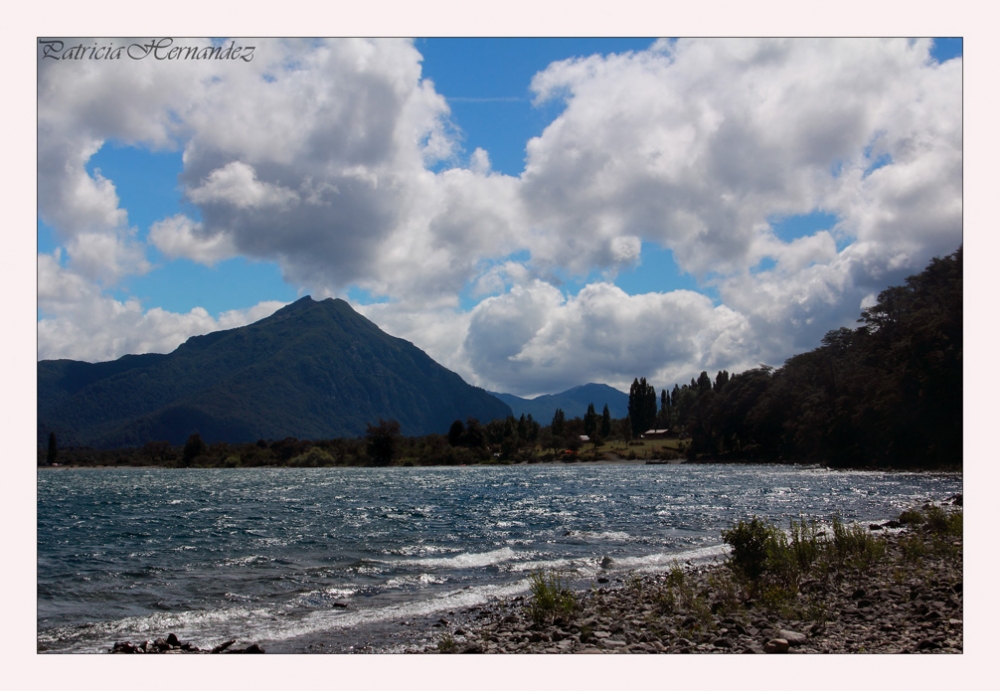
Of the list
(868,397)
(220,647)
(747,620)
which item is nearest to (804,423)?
(868,397)

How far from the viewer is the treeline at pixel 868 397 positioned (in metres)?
34.2

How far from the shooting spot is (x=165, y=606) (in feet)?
53.3

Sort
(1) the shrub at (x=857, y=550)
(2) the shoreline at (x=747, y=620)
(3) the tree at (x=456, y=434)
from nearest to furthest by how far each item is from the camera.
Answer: (2) the shoreline at (x=747, y=620), (1) the shrub at (x=857, y=550), (3) the tree at (x=456, y=434)

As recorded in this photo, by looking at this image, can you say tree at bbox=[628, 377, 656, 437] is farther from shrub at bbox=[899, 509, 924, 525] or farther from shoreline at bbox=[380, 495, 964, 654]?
shoreline at bbox=[380, 495, 964, 654]

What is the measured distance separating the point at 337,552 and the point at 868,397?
5442 cm

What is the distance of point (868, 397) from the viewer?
60375mm

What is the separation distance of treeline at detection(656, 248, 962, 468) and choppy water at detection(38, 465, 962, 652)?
564 cm

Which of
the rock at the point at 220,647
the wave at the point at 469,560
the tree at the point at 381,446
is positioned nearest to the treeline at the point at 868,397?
the wave at the point at 469,560

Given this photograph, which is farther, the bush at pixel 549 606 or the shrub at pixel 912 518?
the shrub at pixel 912 518

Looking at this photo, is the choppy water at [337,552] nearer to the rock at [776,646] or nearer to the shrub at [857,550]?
the shrub at [857,550]

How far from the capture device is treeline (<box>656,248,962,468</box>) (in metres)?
34.2

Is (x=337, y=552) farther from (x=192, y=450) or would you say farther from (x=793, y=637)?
(x=192, y=450)

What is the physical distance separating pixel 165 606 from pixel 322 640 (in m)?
5.82

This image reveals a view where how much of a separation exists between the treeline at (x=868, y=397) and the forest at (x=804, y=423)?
0.57 ft
